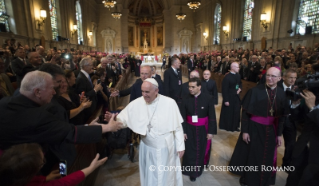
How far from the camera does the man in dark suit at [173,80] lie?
5418 millimetres

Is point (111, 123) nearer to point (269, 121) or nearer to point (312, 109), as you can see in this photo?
point (312, 109)

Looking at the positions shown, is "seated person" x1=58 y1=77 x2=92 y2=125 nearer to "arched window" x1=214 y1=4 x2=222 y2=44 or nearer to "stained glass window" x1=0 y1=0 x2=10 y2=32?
"stained glass window" x1=0 y1=0 x2=10 y2=32

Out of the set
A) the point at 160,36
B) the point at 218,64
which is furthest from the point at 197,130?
the point at 160,36

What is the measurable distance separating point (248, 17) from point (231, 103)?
14424mm

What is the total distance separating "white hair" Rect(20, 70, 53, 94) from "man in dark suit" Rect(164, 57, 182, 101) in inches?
155

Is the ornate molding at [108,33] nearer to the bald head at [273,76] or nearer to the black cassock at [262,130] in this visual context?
the black cassock at [262,130]

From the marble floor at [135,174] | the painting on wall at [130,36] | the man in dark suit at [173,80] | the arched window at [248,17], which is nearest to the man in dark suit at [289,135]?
the marble floor at [135,174]

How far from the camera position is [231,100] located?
17.0 ft

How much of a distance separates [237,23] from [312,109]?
17816 millimetres

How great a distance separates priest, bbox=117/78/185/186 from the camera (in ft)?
8.16

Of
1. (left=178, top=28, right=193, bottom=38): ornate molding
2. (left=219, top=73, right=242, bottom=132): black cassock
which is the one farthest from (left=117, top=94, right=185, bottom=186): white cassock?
(left=178, top=28, right=193, bottom=38): ornate molding

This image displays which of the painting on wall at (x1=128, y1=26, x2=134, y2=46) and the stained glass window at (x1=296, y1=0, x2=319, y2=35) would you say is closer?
the stained glass window at (x1=296, y1=0, x2=319, y2=35)

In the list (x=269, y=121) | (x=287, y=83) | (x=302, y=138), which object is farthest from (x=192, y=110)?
(x=287, y=83)

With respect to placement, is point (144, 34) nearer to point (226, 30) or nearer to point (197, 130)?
point (226, 30)
